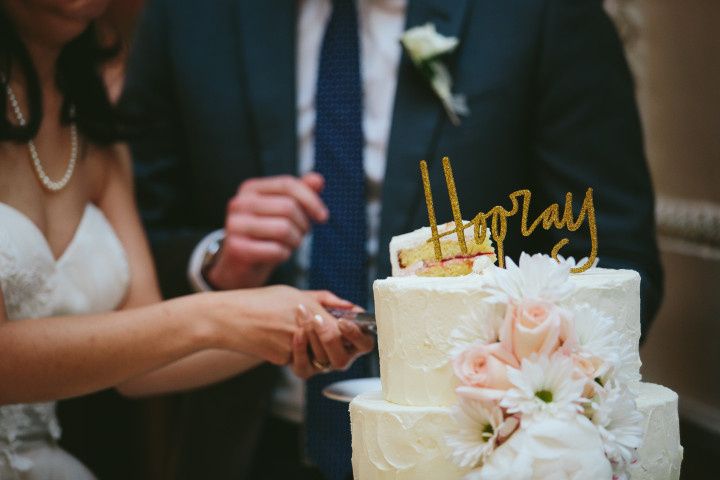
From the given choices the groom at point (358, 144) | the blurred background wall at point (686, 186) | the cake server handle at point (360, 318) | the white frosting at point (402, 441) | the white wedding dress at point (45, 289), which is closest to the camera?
the white frosting at point (402, 441)

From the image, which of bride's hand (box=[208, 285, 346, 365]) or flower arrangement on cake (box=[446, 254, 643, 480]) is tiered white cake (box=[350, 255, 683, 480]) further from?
bride's hand (box=[208, 285, 346, 365])

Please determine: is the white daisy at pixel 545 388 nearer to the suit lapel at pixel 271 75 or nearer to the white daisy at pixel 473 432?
the white daisy at pixel 473 432

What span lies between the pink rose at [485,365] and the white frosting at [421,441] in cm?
11

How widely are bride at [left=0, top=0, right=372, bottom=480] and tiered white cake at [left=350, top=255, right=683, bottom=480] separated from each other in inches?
14.5

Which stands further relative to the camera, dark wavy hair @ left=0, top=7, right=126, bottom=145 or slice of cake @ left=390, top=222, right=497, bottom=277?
dark wavy hair @ left=0, top=7, right=126, bottom=145

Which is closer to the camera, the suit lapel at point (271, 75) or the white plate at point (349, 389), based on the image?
the white plate at point (349, 389)

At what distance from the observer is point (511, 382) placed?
1.16 meters

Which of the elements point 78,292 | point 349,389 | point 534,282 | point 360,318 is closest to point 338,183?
point 78,292

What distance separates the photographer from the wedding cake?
44.8 inches

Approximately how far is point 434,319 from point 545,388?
22cm

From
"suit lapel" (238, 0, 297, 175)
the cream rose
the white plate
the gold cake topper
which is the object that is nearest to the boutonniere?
the cream rose

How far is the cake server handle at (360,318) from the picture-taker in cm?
173

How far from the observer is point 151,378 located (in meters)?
2.26

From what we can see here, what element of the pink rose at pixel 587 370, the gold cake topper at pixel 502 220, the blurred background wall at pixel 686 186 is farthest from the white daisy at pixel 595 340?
the blurred background wall at pixel 686 186
